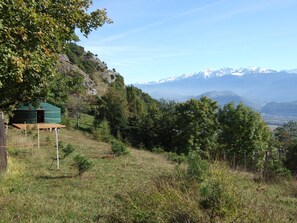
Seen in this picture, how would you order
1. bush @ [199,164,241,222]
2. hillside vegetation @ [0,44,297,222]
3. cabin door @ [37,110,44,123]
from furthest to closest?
cabin door @ [37,110,44,123] < hillside vegetation @ [0,44,297,222] < bush @ [199,164,241,222]

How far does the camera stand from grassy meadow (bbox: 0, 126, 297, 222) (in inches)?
210

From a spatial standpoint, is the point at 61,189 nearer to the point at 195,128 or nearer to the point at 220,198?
the point at 220,198

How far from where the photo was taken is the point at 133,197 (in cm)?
675

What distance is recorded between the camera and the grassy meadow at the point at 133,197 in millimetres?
5344

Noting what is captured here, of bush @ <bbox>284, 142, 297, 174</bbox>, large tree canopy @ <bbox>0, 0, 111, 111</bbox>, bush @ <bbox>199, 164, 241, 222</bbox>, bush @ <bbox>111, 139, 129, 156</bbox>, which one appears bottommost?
bush @ <bbox>284, 142, 297, 174</bbox>

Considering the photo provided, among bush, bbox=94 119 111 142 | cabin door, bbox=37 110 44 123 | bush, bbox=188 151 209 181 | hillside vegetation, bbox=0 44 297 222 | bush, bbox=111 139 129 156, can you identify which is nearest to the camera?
hillside vegetation, bbox=0 44 297 222

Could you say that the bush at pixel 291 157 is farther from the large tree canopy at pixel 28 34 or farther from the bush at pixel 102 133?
the large tree canopy at pixel 28 34

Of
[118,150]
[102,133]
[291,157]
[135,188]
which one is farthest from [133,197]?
[291,157]

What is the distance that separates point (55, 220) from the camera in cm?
660

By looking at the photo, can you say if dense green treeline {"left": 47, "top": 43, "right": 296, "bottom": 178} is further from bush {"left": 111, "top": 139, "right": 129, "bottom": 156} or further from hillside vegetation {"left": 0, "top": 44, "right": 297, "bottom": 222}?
hillside vegetation {"left": 0, "top": 44, "right": 297, "bottom": 222}

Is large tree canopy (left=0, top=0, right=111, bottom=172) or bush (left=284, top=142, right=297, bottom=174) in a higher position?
large tree canopy (left=0, top=0, right=111, bottom=172)

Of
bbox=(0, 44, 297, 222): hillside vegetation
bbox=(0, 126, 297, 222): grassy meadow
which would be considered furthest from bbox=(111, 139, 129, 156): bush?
bbox=(0, 126, 297, 222): grassy meadow

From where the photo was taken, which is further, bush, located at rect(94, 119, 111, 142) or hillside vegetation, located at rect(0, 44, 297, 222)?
bush, located at rect(94, 119, 111, 142)

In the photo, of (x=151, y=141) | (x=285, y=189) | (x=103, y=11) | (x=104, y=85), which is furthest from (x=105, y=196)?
(x=104, y=85)
